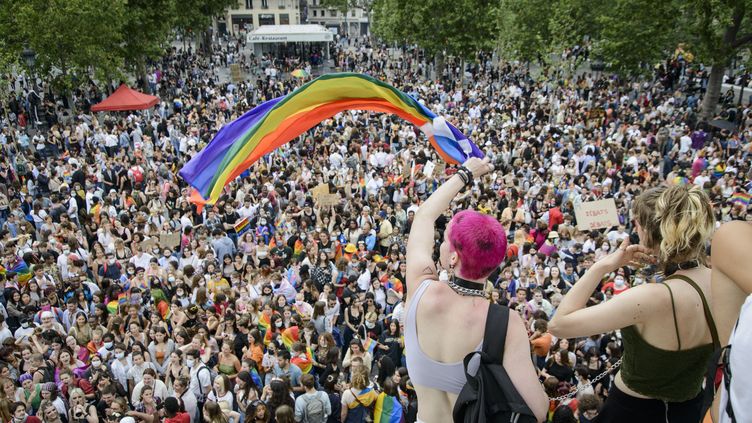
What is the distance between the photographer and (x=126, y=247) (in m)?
11.7

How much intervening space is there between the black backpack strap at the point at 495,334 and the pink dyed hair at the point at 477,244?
0.16 metres

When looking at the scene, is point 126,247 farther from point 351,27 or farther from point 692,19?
point 351,27

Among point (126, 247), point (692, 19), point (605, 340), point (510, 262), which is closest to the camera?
point (605, 340)

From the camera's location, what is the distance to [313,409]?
6.50 metres

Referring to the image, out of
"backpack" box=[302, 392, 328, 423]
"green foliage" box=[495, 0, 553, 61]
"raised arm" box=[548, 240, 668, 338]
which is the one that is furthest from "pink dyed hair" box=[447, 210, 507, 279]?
"green foliage" box=[495, 0, 553, 61]

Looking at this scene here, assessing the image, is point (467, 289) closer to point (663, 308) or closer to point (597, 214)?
point (663, 308)

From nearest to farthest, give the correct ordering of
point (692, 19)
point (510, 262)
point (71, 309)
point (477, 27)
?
point (71, 309) < point (510, 262) < point (692, 19) < point (477, 27)

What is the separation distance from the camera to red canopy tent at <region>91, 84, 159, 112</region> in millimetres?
22219

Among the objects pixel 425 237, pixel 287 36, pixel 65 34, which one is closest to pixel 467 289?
pixel 425 237

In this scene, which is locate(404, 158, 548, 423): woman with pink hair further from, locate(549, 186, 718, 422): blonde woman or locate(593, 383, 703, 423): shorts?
locate(593, 383, 703, 423): shorts

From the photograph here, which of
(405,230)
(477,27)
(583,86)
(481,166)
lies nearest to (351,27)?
(477,27)

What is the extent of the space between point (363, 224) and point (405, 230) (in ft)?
2.89

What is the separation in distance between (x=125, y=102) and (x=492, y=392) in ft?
76.5

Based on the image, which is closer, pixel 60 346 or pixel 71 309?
pixel 60 346
